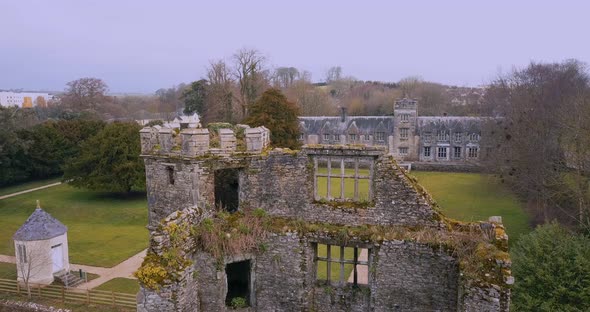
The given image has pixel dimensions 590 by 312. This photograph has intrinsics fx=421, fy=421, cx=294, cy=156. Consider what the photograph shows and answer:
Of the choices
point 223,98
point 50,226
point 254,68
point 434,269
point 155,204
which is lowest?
point 50,226

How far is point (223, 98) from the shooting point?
133 ft

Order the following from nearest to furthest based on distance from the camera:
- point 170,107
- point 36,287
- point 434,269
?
point 434,269, point 36,287, point 170,107

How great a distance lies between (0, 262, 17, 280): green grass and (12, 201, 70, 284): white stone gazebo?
120 cm

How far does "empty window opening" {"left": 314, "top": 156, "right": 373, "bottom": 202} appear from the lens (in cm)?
1095

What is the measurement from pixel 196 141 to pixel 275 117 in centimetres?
2202

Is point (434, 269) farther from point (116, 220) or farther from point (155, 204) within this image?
point (116, 220)

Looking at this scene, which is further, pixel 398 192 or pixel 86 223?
pixel 86 223

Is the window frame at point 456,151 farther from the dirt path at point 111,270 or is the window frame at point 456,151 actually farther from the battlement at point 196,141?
the battlement at point 196,141

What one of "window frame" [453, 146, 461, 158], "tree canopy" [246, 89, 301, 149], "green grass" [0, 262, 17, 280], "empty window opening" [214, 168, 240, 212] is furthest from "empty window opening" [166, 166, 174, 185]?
"window frame" [453, 146, 461, 158]

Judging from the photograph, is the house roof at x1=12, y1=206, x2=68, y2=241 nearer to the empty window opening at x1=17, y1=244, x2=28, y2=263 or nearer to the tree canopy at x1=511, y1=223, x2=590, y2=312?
the empty window opening at x1=17, y1=244, x2=28, y2=263

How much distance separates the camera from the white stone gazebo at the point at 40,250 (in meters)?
18.1

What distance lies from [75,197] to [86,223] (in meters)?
7.04

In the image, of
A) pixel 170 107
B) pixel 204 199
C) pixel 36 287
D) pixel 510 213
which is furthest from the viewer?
pixel 170 107

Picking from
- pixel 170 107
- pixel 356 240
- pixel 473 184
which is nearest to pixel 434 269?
pixel 356 240
